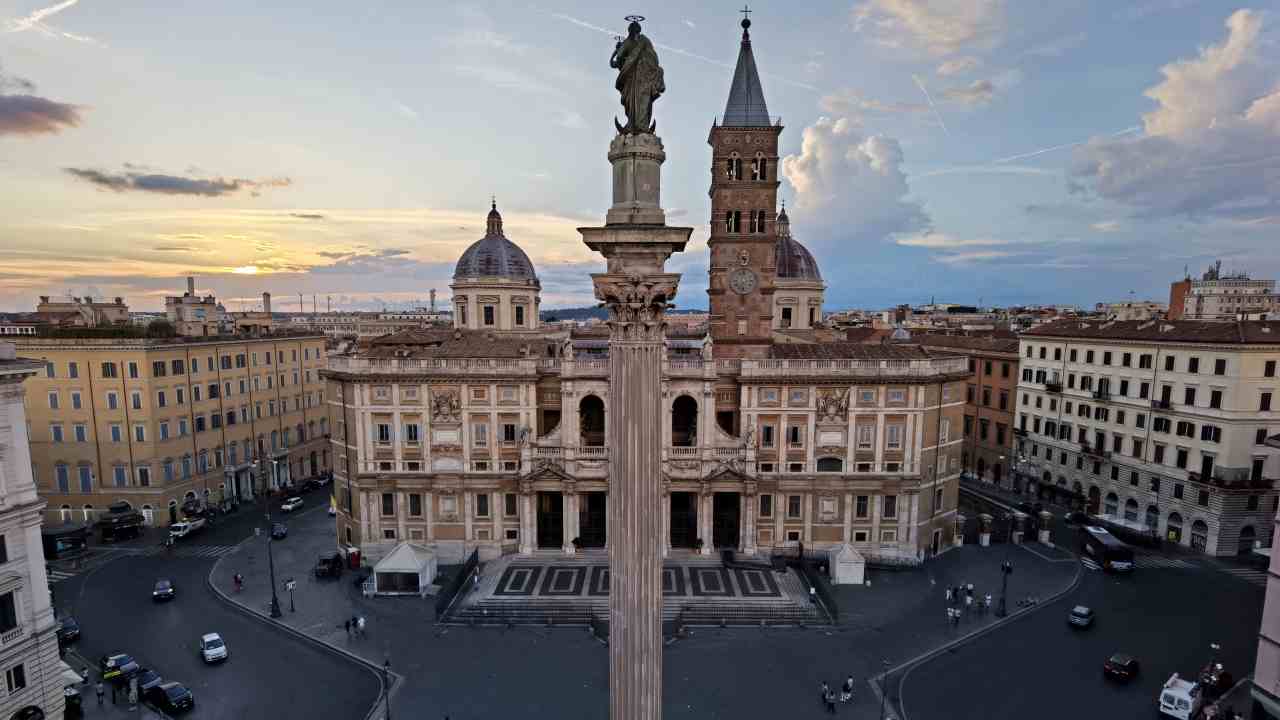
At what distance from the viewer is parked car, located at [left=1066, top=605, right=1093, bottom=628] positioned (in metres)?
34.5

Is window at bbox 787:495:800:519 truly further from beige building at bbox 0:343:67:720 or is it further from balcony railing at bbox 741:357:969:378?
beige building at bbox 0:343:67:720

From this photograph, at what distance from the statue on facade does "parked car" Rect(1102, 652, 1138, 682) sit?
114ft

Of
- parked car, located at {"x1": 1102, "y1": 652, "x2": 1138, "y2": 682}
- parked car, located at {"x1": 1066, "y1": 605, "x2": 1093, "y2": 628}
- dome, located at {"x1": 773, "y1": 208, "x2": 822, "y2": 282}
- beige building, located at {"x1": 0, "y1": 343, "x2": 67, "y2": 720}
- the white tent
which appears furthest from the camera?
dome, located at {"x1": 773, "y1": 208, "x2": 822, "y2": 282}

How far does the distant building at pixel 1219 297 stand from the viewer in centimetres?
7344

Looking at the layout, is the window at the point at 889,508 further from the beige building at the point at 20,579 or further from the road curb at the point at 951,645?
the beige building at the point at 20,579

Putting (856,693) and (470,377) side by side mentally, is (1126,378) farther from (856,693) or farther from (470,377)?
(470,377)

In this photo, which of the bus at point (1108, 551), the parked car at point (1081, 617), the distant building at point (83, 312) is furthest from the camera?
the distant building at point (83, 312)

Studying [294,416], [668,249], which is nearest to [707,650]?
[668,249]

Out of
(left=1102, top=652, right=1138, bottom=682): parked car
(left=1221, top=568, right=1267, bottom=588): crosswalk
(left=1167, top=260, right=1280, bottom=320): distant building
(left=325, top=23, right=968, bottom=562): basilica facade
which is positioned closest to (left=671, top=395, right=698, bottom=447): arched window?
(left=325, top=23, right=968, bottom=562): basilica facade

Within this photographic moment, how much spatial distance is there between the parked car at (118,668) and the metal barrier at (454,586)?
13946mm

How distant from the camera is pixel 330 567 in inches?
1636

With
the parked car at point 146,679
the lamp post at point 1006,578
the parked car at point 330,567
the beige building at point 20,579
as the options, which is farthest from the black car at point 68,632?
the lamp post at point 1006,578

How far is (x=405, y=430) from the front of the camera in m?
43.1

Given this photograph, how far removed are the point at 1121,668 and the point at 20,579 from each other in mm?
47885
